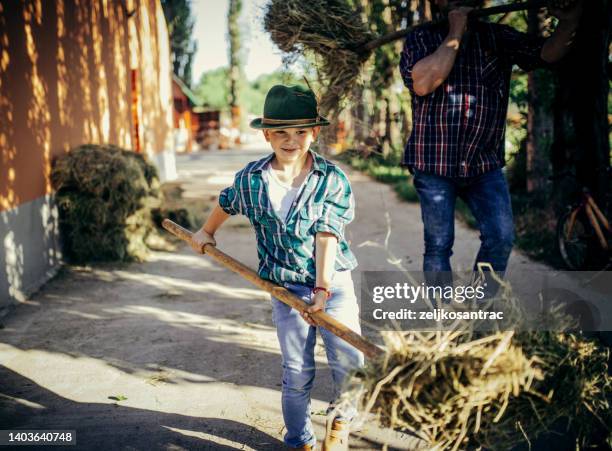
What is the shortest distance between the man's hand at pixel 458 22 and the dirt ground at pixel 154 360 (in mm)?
1212

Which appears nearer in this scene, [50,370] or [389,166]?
[50,370]

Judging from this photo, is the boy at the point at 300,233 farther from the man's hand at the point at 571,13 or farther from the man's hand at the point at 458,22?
the man's hand at the point at 571,13

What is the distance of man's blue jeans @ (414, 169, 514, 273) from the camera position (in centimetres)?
321

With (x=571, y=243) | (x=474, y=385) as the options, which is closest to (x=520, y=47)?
(x=474, y=385)

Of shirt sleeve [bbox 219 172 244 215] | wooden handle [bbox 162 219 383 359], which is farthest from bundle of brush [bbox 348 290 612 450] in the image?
shirt sleeve [bbox 219 172 244 215]

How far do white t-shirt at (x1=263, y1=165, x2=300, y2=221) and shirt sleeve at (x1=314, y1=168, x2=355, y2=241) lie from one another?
0.48 ft

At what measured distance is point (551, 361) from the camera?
186 cm

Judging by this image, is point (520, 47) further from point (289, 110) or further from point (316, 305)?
point (316, 305)

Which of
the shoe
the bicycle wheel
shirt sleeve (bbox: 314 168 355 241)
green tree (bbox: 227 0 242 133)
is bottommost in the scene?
the shoe

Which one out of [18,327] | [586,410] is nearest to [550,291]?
[586,410]

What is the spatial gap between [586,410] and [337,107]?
299cm

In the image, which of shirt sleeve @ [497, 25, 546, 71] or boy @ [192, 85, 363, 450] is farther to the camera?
shirt sleeve @ [497, 25, 546, 71]

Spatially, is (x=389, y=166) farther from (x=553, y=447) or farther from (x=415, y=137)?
(x=553, y=447)
